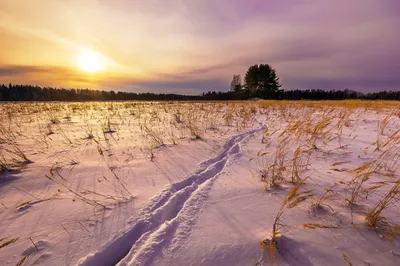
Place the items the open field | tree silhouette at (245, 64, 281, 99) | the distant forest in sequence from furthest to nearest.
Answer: the distant forest
tree silhouette at (245, 64, 281, 99)
the open field

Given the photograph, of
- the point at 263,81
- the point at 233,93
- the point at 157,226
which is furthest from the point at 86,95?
the point at 157,226

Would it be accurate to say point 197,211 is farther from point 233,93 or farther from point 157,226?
point 233,93

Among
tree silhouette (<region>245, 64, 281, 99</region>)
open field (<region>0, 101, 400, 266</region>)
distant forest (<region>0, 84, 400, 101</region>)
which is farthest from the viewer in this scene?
distant forest (<region>0, 84, 400, 101</region>)

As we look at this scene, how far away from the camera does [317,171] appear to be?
7.49 ft

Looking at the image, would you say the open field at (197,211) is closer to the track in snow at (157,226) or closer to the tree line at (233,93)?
the track in snow at (157,226)

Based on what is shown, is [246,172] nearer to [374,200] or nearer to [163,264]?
[374,200]

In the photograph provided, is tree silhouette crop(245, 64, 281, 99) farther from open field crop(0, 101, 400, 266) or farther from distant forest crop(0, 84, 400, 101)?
open field crop(0, 101, 400, 266)

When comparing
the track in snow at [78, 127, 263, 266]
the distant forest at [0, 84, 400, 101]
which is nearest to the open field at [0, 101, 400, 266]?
the track in snow at [78, 127, 263, 266]

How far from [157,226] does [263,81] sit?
4281cm

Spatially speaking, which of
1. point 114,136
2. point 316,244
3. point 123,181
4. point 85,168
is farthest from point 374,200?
point 114,136

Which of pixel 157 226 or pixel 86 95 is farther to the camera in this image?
pixel 86 95

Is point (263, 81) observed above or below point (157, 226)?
above

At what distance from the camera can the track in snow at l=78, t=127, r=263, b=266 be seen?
4.03 ft

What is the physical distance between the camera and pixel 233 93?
52250 millimetres
